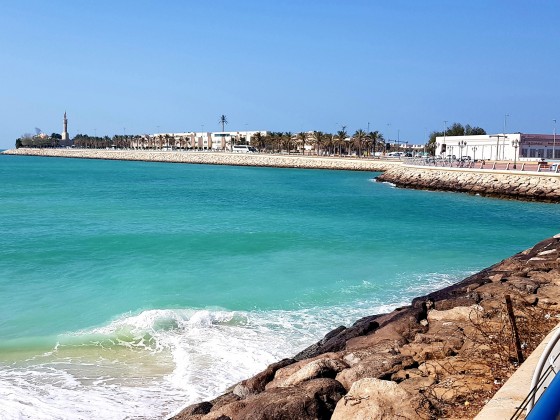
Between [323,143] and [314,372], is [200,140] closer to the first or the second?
[323,143]

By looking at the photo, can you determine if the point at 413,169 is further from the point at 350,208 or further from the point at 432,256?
the point at 432,256

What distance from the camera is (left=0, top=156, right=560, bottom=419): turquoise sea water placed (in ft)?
26.1

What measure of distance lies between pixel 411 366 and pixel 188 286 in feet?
27.2

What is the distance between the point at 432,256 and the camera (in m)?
18.0

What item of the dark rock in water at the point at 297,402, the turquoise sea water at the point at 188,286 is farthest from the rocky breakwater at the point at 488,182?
the dark rock in water at the point at 297,402

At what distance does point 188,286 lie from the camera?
13688mm

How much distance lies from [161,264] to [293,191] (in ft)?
109

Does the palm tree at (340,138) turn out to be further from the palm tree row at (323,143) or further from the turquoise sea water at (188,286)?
the turquoise sea water at (188,286)

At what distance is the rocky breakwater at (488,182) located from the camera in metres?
37.7

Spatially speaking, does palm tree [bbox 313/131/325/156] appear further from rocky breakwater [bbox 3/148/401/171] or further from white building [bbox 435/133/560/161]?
white building [bbox 435/133/560/161]

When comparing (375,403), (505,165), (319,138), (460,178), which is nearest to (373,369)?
(375,403)

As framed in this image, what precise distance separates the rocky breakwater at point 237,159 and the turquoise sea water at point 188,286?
52.0 metres

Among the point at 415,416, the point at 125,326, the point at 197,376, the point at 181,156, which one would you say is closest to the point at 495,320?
the point at 415,416

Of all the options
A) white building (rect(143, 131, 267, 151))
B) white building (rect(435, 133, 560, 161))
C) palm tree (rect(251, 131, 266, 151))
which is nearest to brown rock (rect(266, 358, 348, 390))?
white building (rect(435, 133, 560, 161))
